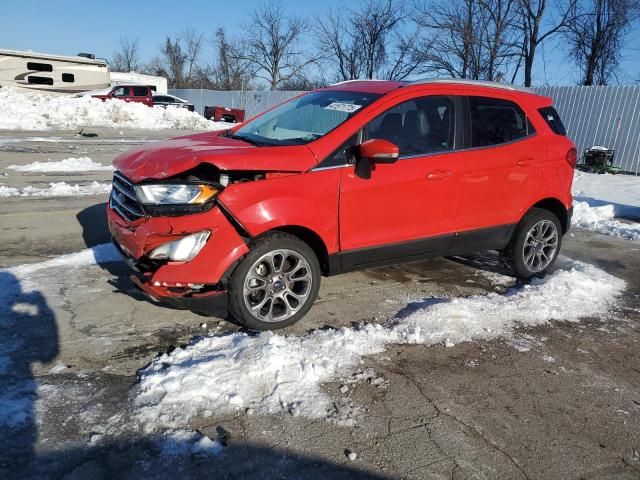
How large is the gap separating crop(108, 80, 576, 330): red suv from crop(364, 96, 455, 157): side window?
0.04 feet

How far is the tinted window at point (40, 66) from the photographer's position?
79.3ft

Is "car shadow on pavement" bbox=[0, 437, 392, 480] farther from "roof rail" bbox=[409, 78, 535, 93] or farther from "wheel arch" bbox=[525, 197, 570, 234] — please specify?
"wheel arch" bbox=[525, 197, 570, 234]

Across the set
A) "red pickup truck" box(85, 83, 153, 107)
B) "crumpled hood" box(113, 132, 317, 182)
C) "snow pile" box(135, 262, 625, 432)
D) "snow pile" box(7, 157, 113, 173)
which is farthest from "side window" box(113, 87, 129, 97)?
"snow pile" box(135, 262, 625, 432)

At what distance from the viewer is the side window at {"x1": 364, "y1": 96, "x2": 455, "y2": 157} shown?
4.20m

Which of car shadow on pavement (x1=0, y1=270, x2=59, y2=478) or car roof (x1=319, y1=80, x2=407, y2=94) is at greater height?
car roof (x1=319, y1=80, x2=407, y2=94)

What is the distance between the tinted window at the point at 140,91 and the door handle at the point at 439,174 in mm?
25653

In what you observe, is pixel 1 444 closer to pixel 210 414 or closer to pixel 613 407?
pixel 210 414

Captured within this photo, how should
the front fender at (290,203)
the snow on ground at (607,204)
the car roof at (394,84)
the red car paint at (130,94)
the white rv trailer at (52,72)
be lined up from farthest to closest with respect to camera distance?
the red car paint at (130,94)
the white rv trailer at (52,72)
the snow on ground at (607,204)
the car roof at (394,84)
the front fender at (290,203)

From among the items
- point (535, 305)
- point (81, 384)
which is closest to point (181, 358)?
point (81, 384)

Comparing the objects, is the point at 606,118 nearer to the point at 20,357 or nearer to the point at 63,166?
the point at 63,166

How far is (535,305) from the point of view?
180 inches

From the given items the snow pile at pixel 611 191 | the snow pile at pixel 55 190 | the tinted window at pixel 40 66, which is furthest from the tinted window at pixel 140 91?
the snow pile at pixel 611 191

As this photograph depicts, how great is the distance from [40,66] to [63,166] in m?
16.8

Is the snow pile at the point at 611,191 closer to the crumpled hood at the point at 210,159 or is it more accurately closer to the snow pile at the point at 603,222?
the snow pile at the point at 603,222
